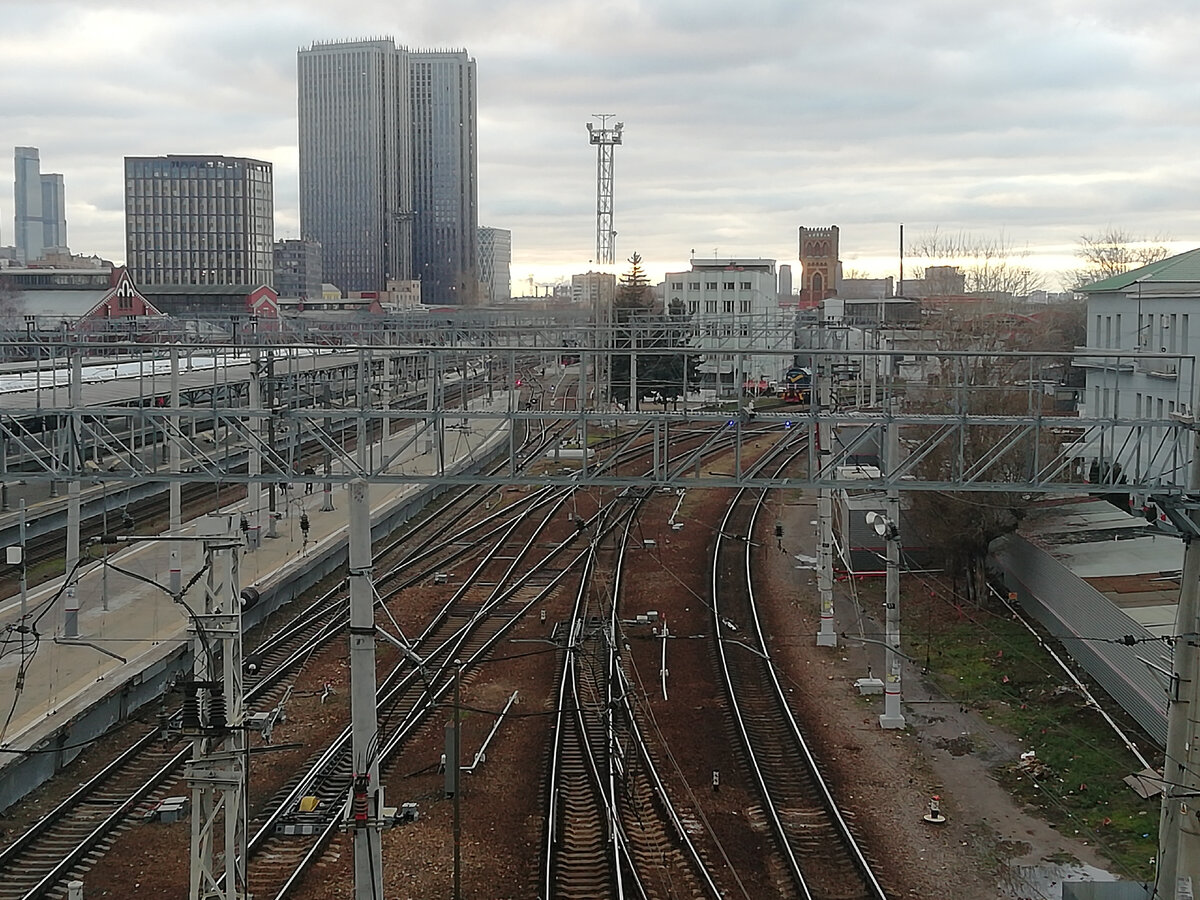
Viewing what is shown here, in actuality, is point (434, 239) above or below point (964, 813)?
above

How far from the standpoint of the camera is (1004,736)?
12711 mm

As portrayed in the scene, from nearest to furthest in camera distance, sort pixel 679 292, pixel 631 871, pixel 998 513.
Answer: pixel 631 871
pixel 998 513
pixel 679 292

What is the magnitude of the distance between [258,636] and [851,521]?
30.0ft

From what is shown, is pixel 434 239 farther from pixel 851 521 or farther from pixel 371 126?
pixel 851 521

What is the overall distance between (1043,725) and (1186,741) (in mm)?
5087

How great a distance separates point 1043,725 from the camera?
42.4 ft

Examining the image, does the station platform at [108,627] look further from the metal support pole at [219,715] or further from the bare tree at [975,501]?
the bare tree at [975,501]

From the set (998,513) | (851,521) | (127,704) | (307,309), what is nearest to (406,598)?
(127,704)

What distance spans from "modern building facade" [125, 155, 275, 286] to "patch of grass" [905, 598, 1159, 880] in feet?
258

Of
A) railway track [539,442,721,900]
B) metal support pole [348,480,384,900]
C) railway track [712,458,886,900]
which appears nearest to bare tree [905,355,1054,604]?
railway track [712,458,886,900]

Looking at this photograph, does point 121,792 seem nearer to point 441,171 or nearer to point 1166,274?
point 1166,274

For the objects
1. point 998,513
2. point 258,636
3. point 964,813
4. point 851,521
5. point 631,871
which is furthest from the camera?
point 851,521

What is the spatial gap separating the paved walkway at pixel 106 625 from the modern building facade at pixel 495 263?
100932 mm

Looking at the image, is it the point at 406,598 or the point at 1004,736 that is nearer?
the point at 1004,736
